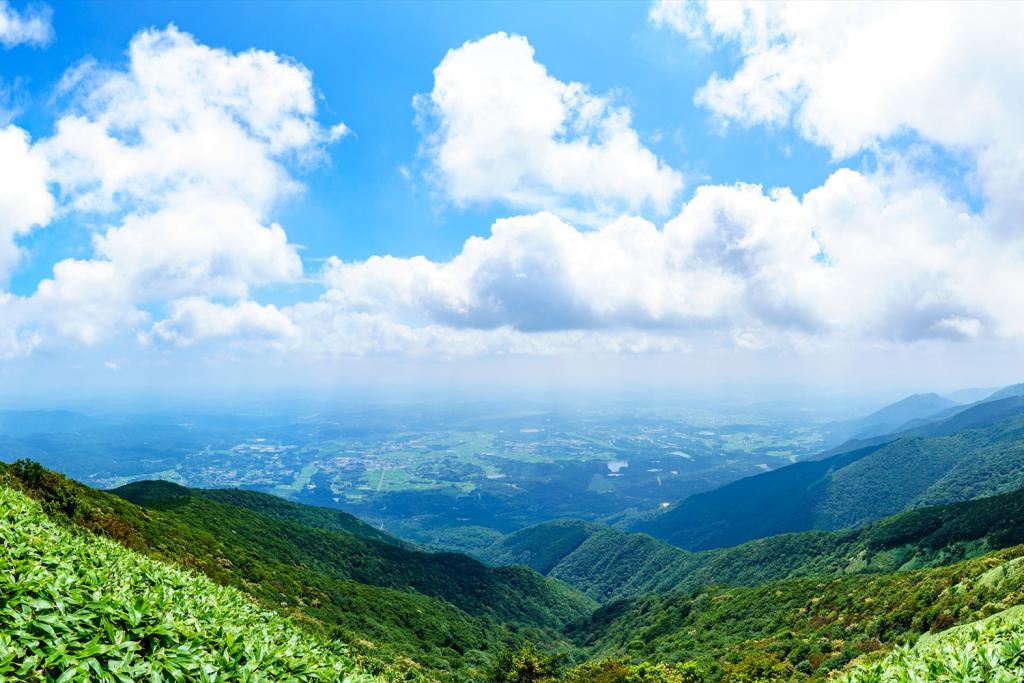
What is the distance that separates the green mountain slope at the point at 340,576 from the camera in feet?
129

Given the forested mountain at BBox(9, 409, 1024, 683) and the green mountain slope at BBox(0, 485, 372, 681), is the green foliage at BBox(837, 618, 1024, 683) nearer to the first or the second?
the forested mountain at BBox(9, 409, 1024, 683)

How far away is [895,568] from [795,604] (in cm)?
4133

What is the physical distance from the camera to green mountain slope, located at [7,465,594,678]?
39.4 m

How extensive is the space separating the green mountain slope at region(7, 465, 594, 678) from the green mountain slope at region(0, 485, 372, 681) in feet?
71.2

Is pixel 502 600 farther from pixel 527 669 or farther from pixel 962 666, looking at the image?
pixel 962 666

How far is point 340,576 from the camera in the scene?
89250 mm

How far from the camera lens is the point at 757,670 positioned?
34.7 meters

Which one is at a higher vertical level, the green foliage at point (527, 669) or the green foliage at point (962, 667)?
the green foliage at point (962, 667)

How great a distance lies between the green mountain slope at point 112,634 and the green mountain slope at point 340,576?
855 inches

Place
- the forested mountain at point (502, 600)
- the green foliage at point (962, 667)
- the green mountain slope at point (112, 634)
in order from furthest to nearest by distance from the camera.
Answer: the forested mountain at point (502, 600) < the green foliage at point (962, 667) < the green mountain slope at point (112, 634)

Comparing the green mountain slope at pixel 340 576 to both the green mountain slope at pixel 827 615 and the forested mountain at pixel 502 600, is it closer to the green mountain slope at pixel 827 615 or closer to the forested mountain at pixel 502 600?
the forested mountain at pixel 502 600

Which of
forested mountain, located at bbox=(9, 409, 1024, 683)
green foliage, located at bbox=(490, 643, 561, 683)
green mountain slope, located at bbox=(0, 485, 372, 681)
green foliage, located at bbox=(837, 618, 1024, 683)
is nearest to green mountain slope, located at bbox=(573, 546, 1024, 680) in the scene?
forested mountain, located at bbox=(9, 409, 1024, 683)

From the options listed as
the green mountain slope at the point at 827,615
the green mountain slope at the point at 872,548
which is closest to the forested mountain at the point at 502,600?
the green mountain slope at the point at 827,615

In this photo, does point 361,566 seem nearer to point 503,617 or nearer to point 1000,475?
point 503,617
